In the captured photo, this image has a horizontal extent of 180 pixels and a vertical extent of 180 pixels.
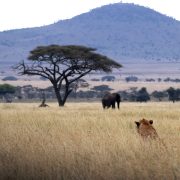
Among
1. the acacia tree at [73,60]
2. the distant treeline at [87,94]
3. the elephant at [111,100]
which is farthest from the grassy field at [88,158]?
the distant treeline at [87,94]

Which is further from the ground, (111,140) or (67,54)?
(67,54)

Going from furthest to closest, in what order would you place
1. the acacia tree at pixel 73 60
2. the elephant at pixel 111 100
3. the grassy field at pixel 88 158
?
the acacia tree at pixel 73 60, the elephant at pixel 111 100, the grassy field at pixel 88 158

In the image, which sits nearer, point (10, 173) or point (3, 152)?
point (10, 173)

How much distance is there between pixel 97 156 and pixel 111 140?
194 cm

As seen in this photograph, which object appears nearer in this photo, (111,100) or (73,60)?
(111,100)

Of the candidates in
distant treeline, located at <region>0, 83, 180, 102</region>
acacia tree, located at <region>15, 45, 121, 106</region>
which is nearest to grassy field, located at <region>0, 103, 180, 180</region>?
acacia tree, located at <region>15, 45, 121, 106</region>

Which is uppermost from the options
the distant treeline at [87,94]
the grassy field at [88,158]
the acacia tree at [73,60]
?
the acacia tree at [73,60]

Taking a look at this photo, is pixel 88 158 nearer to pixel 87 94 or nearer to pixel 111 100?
pixel 111 100

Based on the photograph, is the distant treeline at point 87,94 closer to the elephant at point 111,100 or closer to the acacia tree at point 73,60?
the acacia tree at point 73,60

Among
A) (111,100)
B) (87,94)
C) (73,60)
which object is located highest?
(73,60)

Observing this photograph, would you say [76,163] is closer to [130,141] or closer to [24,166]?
[24,166]

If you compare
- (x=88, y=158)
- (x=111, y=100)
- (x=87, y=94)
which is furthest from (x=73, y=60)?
(x=87, y=94)

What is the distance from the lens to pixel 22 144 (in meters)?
10.9

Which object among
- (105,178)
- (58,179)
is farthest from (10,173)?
(105,178)
